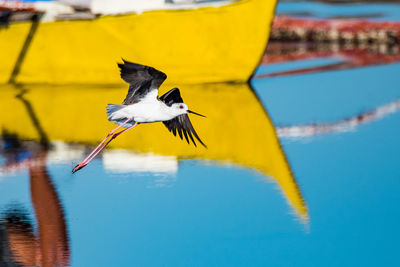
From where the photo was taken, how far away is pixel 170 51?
3723 mm

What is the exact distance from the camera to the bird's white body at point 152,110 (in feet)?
5.17

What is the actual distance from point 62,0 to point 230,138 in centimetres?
153

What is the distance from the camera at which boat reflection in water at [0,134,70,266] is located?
5.09 feet

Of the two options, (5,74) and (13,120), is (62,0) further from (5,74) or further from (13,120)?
(13,120)

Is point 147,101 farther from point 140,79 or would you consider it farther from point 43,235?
point 43,235

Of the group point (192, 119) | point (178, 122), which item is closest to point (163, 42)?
point (192, 119)

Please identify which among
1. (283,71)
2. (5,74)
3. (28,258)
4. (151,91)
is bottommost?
(283,71)

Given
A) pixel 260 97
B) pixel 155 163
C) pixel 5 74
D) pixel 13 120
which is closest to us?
pixel 155 163

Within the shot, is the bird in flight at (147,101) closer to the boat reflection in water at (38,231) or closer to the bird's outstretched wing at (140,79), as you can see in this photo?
the bird's outstretched wing at (140,79)

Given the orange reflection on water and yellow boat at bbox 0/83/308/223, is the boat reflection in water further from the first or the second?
yellow boat at bbox 0/83/308/223

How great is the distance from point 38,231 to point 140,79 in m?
0.42

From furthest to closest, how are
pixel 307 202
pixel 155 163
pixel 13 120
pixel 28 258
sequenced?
pixel 13 120 < pixel 155 163 < pixel 307 202 < pixel 28 258

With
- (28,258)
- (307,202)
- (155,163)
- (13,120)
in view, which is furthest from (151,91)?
(13,120)

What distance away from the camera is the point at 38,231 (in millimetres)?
1728
